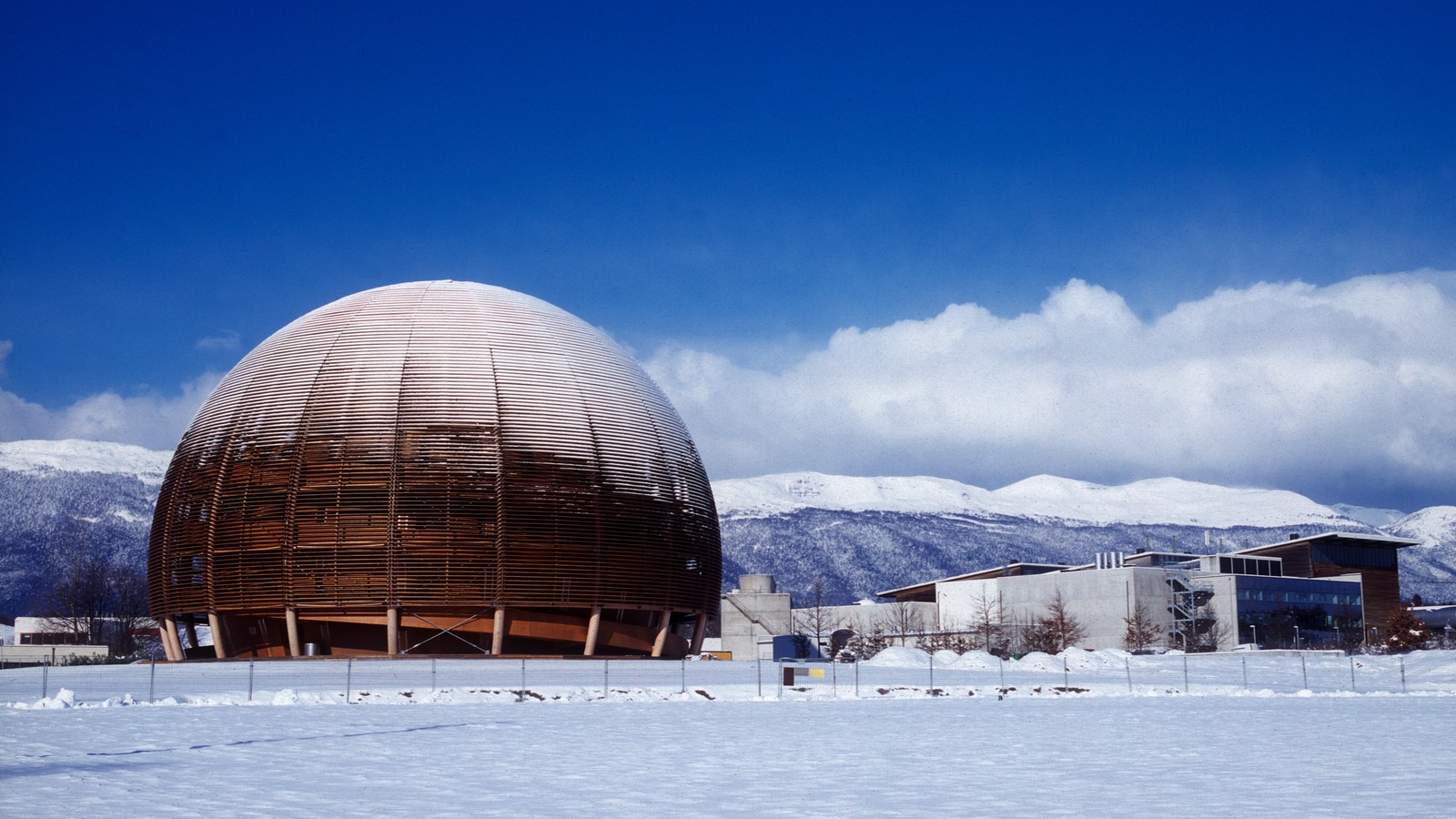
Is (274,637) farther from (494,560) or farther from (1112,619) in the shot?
(1112,619)

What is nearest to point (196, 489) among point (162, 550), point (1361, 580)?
point (162, 550)

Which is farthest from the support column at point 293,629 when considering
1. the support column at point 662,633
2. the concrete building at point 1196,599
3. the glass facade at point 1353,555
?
the glass facade at point 1353,555

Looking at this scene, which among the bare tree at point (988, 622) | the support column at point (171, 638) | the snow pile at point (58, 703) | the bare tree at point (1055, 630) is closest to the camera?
the snow pile at point (58, 703)

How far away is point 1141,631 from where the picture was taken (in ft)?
336

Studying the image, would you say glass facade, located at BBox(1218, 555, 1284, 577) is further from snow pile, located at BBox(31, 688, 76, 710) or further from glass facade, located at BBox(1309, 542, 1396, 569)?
snow pile, located at BBox(31, 688, 76, 710)

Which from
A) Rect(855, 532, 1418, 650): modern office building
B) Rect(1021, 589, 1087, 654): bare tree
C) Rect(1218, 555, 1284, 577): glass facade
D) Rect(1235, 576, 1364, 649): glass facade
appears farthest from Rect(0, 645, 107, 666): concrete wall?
Rect(1218, 555, 1284, 577): glass facade

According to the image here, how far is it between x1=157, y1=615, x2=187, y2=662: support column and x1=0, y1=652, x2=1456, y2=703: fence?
3.21 meters

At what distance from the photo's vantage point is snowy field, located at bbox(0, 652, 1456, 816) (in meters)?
14.6

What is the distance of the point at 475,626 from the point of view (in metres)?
45.8

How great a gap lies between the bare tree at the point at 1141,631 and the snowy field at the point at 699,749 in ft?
204

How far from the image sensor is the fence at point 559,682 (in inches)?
1364

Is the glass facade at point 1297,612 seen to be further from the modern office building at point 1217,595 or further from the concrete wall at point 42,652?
the concrete wall at point 42,652

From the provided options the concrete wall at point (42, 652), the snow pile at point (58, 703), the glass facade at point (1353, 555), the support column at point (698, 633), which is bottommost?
the snow pile at point (58, 703)

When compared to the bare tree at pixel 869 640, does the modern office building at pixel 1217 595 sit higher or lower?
higher
